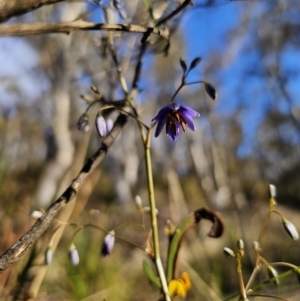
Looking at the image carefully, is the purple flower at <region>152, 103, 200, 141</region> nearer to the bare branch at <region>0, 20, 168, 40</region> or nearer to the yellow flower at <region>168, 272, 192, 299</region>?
the bare branch at <region>0, 20, 168, 40</region>

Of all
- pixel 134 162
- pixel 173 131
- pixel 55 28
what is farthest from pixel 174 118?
pixel 134 162

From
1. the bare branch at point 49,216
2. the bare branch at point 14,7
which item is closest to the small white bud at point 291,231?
the bare branch at point 49,216

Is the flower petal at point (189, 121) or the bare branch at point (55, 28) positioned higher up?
the bare branch at point (55, 28)

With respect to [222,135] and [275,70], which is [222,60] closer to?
[275,70]

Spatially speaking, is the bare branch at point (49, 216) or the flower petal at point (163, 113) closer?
the bare branch at point (49, 216)

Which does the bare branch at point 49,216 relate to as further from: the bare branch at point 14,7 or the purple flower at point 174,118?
the bare branch at point 14,7

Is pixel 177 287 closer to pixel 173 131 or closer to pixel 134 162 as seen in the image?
pixel 173 131

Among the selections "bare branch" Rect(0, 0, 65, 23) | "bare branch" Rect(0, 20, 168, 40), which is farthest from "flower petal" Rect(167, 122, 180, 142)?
"bare branch" Rect(0, 0, 65, 23)
